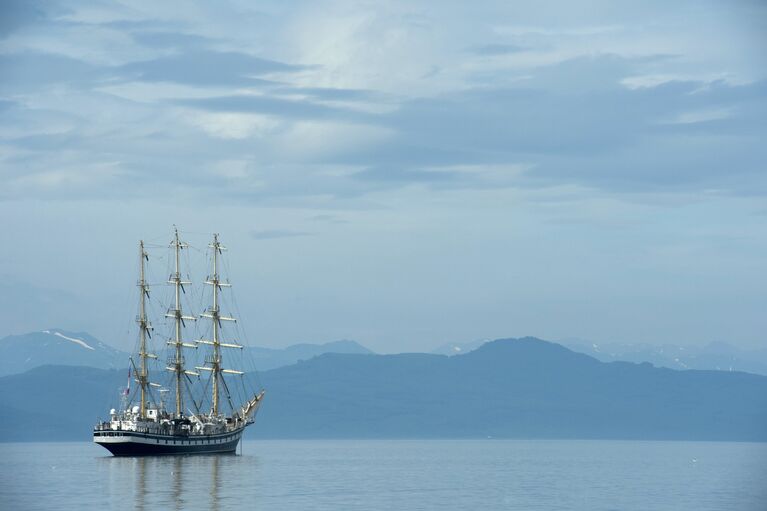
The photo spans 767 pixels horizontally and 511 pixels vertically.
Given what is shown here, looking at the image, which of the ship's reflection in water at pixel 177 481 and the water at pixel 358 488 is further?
the water at pixel 358 488

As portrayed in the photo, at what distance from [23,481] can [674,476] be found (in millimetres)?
88227

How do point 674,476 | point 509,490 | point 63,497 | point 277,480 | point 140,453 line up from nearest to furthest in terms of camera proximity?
point 63,497 → point 509,490 → point 277,480 → point 674,476 → point 140,453

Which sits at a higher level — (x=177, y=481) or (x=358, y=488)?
(x=177, y=481)

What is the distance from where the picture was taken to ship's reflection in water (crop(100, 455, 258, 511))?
4540 inches

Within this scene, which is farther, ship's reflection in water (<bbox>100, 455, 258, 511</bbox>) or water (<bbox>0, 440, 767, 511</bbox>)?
water (<bbox>0, 440, 767, 511</bbox>)

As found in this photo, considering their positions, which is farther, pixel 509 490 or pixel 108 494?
pixel 509 490

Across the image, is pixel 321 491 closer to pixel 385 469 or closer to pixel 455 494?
pixel 455 494

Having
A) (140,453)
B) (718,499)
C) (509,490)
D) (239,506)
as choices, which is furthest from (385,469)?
(239,506)

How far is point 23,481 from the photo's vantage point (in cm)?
15800

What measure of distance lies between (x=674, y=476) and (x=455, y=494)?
6145 cm

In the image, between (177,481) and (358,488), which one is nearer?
(358,488)

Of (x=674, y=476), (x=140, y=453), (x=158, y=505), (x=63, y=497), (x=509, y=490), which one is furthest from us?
(x=140, y=453)

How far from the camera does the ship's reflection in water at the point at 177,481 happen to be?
11531 centimetres

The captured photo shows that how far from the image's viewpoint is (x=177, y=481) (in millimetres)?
142000
